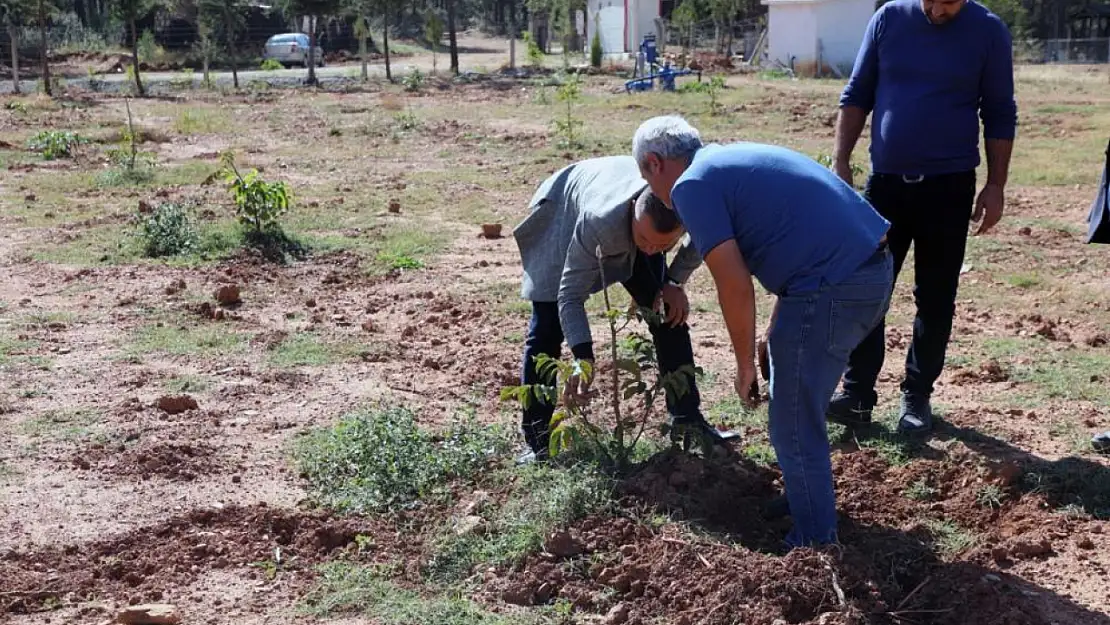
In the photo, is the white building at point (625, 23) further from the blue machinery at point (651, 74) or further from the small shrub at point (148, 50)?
the small shrub at point (148, 50)

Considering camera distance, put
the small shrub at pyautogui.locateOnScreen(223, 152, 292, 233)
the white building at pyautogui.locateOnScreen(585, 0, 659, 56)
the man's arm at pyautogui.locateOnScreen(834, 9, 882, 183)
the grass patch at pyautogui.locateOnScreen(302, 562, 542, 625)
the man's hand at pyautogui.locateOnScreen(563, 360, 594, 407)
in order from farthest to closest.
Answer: the white building at pyautogui.locateOnScreen(585, 0, 659, 56) < the small shrub at pyautogui.locateOnScreen(223, 152, 292, 233) < the man's arm at pyautogui.locateOnScreen(834, 9, 882, 183) < the man's hand at pyautogui.locateOnScreen(563, 360, 594, 407) < the grass patch at pyautogui.locateOnScreen(302, 562, 542, 625)

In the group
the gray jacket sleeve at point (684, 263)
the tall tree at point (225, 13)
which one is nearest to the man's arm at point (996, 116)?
the gray jacket sleeve at point (684, 263)

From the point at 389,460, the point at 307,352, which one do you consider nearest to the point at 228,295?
the point at 307,352

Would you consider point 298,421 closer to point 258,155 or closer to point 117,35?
point 258,155

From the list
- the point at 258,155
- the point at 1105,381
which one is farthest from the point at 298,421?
the point at 258,155

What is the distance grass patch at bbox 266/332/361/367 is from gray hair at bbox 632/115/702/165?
3217 mm

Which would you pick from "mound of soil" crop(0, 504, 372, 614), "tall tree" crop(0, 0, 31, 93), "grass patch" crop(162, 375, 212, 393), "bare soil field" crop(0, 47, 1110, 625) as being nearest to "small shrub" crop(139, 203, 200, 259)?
"bare soil field" crop(0, 47, 1110, 625)

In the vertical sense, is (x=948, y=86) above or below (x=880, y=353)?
above

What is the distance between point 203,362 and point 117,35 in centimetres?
4044

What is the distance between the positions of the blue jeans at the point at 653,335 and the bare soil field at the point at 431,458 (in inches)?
7.6

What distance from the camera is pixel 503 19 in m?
61.4

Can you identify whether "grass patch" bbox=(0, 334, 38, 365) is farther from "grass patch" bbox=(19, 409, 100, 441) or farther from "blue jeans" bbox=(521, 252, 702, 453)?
"blue jeans" bbox=(521, 252, 702, 453)

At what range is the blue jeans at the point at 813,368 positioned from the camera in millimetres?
3330

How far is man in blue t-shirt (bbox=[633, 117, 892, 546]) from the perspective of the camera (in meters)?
3.18
